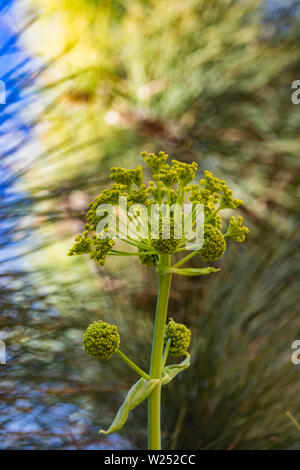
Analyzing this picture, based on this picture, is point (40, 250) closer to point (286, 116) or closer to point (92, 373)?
point (92, 373)

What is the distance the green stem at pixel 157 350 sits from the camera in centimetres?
37

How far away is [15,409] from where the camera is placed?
647mm

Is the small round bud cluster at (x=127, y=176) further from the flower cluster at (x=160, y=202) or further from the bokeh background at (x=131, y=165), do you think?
the bokeh background at (x=131, y=165)

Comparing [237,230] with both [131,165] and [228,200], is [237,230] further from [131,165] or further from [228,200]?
[131,165]

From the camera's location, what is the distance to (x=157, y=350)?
37 centimetres

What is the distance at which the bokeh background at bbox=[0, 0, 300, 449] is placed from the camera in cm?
59

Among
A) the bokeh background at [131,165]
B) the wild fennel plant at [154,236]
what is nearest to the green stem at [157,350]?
the wild fennel plant at [154,236]

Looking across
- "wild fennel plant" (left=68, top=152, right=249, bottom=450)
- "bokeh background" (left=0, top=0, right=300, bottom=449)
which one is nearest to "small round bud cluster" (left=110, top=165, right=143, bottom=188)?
"wild fennel plant" (left=68, top=152, right=249, bottom=450)

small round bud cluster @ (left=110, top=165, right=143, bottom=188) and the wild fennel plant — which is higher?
small round bud cluster @ (left=110, top=165, right=143, bottom=188)

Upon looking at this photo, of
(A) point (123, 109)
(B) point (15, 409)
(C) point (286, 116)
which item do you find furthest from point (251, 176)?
(B) point (15, 409)

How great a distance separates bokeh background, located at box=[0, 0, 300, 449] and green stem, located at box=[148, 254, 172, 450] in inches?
9.0

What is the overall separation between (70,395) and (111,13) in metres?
0.52

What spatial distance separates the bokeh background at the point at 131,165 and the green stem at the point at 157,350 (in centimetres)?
23

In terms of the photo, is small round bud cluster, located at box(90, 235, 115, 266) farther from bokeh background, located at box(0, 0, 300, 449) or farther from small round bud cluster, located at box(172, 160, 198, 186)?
bokeh background, located at box(0, 0, 300, 449)
